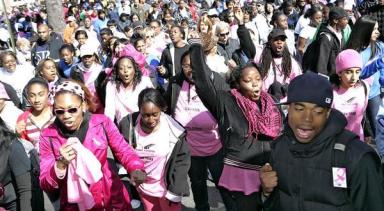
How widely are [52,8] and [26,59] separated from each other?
155 inches

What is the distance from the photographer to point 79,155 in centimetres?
301

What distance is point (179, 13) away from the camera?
16.1 meters

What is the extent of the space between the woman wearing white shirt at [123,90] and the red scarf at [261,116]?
187 centimetres

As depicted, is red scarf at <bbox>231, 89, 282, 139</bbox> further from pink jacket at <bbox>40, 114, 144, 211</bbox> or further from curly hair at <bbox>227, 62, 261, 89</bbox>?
pink jacket at <bbox>40, 114, 144, 211</bbox>

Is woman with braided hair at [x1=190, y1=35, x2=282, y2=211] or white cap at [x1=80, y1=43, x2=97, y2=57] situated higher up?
white cap at [x1=80, y1=43, x2=97, y2=57]

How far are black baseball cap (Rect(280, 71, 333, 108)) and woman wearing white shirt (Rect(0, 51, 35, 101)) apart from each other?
17.7ft

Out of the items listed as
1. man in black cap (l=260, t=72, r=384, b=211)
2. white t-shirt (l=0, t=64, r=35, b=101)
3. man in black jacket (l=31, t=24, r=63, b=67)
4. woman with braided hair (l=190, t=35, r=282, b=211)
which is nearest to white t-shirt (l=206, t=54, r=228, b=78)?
woman with braided hair (l=190, t=35, r=282, b=211)

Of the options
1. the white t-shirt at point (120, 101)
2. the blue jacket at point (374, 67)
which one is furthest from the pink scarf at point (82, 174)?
the blue jacket at point (374, 67)

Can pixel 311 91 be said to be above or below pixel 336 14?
below

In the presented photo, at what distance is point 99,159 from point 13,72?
14.4ft

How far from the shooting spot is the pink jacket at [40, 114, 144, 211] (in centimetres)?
314

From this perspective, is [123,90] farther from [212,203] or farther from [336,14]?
[336,14]

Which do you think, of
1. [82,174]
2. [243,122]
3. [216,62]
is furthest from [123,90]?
[82,174]

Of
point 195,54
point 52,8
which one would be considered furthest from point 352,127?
point 52,8
